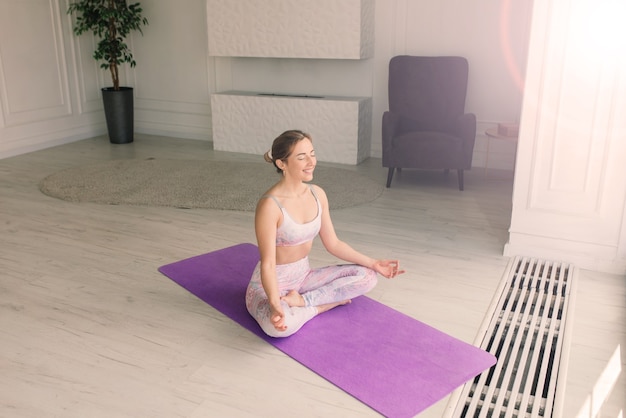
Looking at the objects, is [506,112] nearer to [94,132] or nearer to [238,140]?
[238,140]

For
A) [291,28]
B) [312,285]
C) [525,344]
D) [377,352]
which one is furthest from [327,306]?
[291,28]

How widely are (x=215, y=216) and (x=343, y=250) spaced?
5.41ft

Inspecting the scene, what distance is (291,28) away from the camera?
17.8 feet

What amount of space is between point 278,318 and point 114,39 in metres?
4.93

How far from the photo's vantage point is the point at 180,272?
3.04 meters

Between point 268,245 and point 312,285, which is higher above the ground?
point 268,245

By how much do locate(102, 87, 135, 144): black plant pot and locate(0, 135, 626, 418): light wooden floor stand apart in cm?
190

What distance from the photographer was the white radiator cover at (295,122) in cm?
540

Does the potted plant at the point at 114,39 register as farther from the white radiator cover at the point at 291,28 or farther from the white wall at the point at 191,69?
the white radiator cover at the point at 291,28

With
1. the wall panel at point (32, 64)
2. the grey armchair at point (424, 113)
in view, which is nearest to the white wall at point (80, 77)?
the wall panel at point (32, 64)

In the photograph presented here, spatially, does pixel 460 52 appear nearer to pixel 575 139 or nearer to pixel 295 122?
pixel 295 122

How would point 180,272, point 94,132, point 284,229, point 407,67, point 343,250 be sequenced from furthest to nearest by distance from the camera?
point 94,132
point 407,67
point 180,272
point 343,250
point 284,229

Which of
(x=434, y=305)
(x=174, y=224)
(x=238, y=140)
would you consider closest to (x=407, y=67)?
(x=238, y=140)

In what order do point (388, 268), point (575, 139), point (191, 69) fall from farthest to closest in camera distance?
point (191, 69) < point (575, 139) < point (388, 268)
